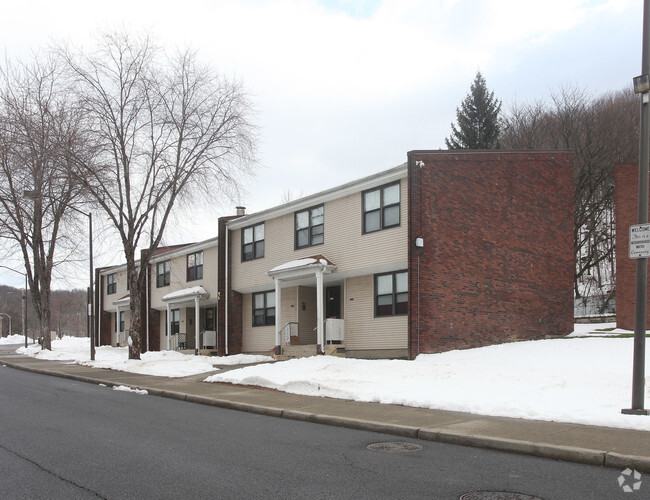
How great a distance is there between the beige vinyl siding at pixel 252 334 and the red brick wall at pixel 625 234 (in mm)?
13826

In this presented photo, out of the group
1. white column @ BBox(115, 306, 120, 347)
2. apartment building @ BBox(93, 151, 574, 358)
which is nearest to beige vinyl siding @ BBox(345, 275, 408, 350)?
apartment building @ BBox(93, 151, 574, 358)

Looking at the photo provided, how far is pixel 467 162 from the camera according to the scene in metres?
20.7

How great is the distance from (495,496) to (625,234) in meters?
18.6

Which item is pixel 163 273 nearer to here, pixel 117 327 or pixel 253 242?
pixel 117 327

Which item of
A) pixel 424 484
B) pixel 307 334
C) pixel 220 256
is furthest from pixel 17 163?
pixel 424 484

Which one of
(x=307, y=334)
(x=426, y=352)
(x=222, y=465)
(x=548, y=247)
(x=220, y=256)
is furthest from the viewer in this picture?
(x=220, y=256)

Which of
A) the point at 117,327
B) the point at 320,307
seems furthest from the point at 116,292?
the point at 320,307

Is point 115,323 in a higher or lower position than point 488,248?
lower

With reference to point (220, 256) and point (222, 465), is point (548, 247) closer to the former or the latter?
point (220, 256)

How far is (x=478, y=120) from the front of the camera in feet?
145

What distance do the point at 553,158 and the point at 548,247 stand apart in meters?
3.54

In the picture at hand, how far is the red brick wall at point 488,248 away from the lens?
62.1 feet

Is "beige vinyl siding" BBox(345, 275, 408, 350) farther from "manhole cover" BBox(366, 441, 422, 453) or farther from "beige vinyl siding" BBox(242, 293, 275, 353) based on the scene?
"manhole cover" BBox(366, 441, 422, 453)

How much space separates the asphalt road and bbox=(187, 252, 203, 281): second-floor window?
69.8 feet
